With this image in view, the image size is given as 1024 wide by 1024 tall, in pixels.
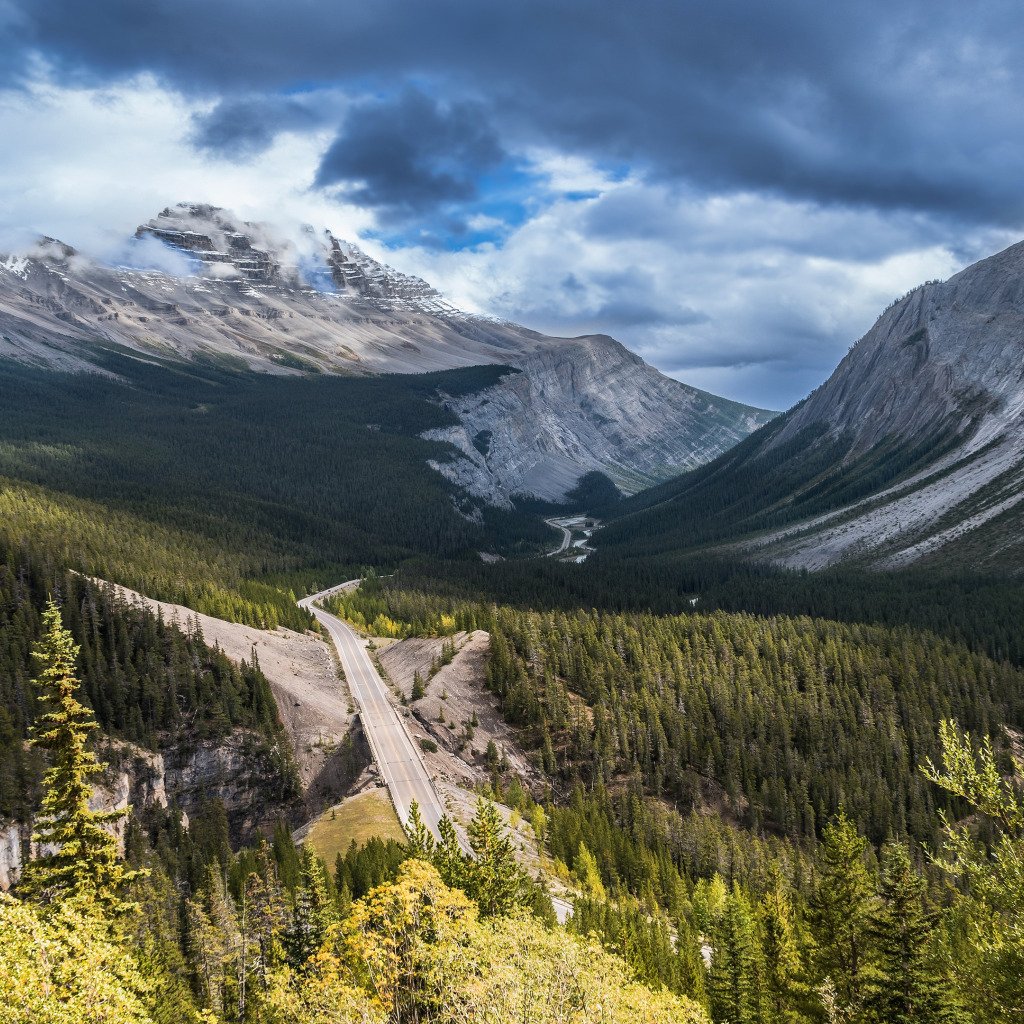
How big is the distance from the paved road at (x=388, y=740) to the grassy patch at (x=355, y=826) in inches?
67.0

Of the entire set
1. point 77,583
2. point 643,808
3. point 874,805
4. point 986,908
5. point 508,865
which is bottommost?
point 874,805

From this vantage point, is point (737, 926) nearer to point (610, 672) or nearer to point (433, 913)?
point (433, 913)

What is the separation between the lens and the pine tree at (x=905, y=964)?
91.0ft

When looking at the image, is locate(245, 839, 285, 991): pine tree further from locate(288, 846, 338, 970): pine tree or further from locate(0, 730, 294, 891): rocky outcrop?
locate(0, 730, 294, 891): rocky outcrop

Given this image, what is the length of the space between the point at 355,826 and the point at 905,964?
Answer: 50.2 metres

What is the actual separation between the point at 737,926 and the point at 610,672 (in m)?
71.9

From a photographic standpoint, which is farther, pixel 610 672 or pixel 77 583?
pixel 610 672

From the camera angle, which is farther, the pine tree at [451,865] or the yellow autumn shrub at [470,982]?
the pine tree at [451,865]

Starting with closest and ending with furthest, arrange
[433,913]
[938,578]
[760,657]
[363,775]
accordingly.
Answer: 1. [433,913]
2. [363,775]
3. [760,657]
4. [938,578]

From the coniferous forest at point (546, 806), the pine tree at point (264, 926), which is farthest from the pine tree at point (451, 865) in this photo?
the pine tree at point (264, 926)

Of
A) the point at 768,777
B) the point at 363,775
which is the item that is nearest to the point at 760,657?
the point at 768,777

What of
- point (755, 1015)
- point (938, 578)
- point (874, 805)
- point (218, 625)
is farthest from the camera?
point (938, 578)

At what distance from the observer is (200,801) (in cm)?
8188

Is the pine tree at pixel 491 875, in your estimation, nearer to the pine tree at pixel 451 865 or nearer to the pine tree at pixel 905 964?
the pine tree at pixel 451 865
